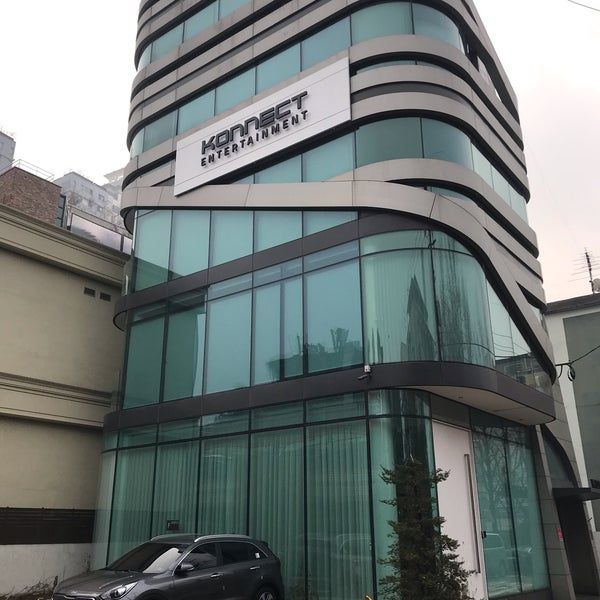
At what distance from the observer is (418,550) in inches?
466

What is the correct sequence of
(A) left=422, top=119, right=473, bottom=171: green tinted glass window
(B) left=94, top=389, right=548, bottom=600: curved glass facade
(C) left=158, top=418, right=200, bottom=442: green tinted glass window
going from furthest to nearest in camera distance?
(C) left=158, top=418, right=200, bottom=442: green tinted glass window
(A) left=422, top=119, right=473, bottom=171: green tinted glass window
(B) left=94, top=389, right=548, bottom=600: curved glass facade

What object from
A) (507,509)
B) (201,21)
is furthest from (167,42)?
(507,509)

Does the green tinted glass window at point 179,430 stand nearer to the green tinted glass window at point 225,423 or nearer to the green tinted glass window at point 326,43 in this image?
the green tinted glass window at point 225,423

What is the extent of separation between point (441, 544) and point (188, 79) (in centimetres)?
1891

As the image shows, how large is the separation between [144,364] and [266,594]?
33.5ft

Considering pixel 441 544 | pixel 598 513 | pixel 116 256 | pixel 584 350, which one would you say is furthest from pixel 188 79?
pixel 598 513

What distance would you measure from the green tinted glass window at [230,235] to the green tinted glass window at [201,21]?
8.86 metres

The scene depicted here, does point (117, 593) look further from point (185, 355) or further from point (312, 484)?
point (185, 355)

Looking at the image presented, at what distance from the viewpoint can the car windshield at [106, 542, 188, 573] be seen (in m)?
10.9

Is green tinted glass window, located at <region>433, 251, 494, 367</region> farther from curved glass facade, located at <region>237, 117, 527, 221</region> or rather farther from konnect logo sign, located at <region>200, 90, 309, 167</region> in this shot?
konnect logo sign, located at <region>200, 90, 309, 167</region>

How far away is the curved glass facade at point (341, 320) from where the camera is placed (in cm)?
1509

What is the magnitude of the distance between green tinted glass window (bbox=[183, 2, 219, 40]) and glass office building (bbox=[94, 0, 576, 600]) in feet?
4.53

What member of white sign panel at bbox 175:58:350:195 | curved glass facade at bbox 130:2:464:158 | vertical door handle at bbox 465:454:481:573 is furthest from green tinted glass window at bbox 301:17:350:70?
vertical door handle at bbox 465:454:481:573

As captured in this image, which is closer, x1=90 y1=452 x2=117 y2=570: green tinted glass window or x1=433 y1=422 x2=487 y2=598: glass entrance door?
x1=433 y1=422 x2=487 y2=598: glass entrance door
